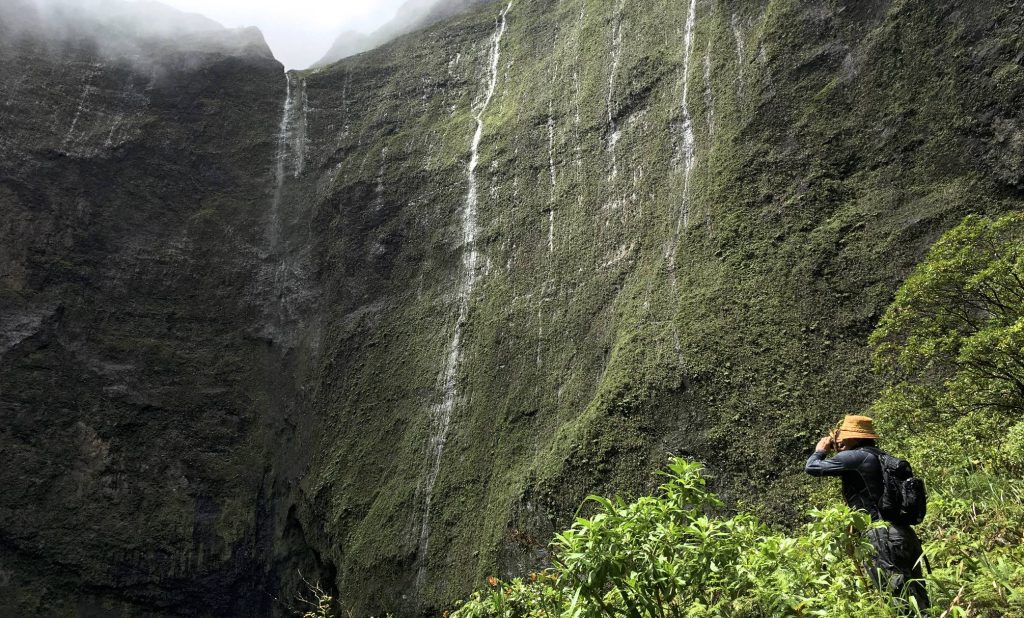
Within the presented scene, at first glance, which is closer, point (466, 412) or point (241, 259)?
point (466, 412)

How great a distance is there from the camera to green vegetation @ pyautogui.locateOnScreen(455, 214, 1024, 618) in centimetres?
348

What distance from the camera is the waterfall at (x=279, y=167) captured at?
24797mm

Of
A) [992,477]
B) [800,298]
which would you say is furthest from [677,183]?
[992,477]

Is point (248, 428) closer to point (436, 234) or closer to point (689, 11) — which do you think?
point (436, 234)

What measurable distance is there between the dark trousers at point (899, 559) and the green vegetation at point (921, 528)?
0.15 metres

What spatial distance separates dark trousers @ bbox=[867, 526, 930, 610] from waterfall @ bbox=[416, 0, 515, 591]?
40.8ft

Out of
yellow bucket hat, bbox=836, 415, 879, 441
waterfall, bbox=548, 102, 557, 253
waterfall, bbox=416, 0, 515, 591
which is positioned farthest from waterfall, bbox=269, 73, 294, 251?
yellow bucket hat, bbox=836, 415, 879, 441

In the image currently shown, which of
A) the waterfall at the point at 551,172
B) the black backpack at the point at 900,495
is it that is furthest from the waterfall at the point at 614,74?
the black backpack at the point at 900,495

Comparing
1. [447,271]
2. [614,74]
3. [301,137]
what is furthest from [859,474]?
[301,137]

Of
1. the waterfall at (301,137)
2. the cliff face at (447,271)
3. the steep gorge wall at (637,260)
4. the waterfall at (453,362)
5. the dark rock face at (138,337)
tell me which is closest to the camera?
the steep gorge wall at (637,260)

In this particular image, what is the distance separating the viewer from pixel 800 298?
42.8ft

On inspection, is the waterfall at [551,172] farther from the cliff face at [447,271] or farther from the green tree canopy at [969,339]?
the green tree canopy at [969,339]

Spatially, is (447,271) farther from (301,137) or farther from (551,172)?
(301,137)

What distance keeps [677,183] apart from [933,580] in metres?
12.8
